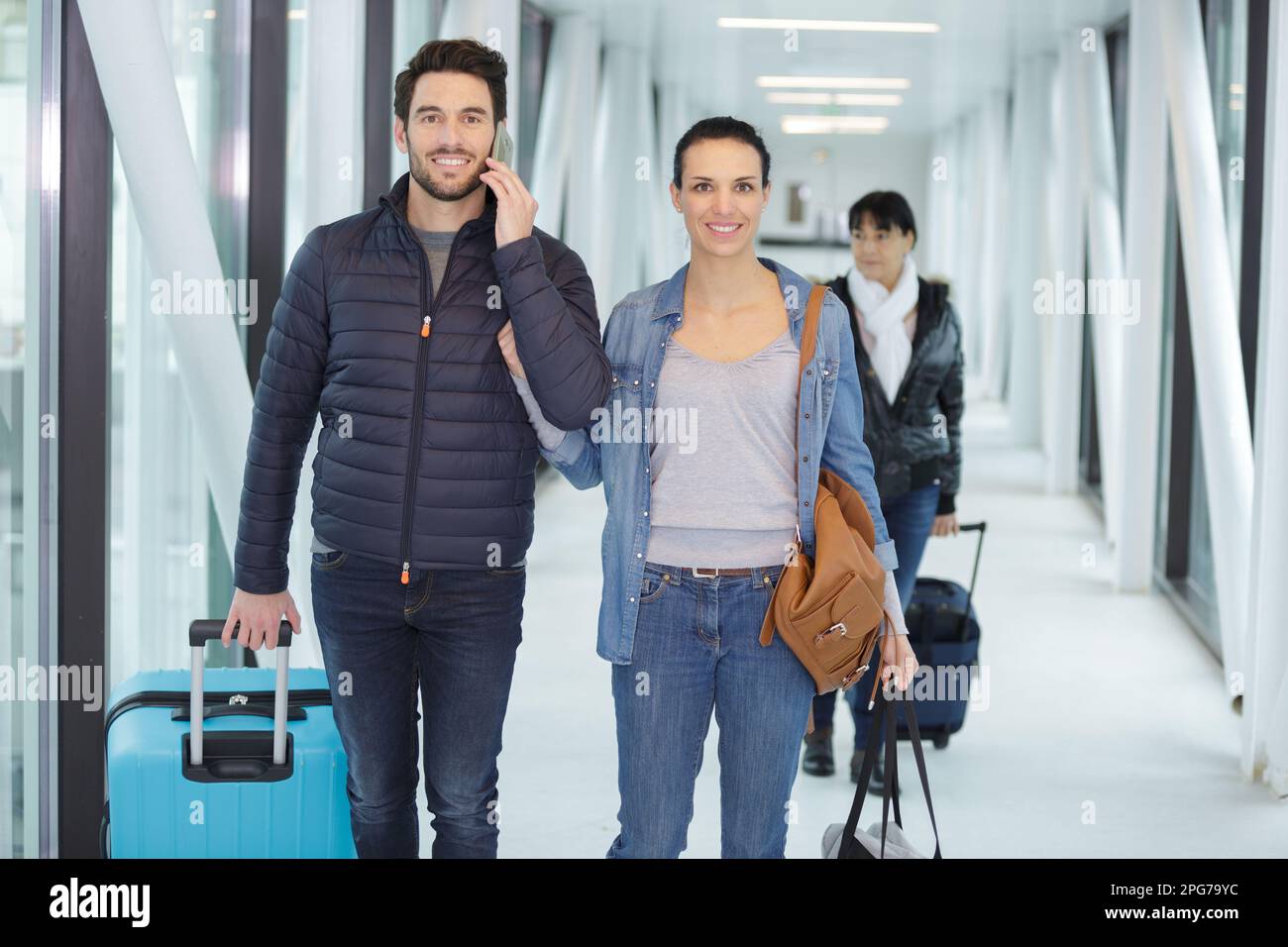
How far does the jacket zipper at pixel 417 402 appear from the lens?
2627mm

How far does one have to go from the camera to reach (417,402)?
2.63 meters

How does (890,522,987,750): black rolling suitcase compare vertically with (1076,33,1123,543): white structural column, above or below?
below

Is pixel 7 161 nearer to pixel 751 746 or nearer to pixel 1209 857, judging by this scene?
pixel 751 746

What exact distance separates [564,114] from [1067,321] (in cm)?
389

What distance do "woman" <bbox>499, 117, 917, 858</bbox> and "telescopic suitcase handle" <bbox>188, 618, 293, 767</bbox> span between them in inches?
22.5

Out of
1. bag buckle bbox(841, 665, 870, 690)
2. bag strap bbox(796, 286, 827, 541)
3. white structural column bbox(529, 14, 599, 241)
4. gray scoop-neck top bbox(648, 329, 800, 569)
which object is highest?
white structural column bbox(529, 14, 599, 241)

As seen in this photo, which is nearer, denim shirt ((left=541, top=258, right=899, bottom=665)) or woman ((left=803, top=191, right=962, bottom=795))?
denim shirt ((left=541, top=258, right=899, bottom=665))

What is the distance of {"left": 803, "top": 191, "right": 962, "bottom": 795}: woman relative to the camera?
4410mm

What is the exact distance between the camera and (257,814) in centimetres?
267

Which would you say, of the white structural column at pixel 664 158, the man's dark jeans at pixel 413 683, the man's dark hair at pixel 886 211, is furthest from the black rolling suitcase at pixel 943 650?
the white structural column at pixel 664 158

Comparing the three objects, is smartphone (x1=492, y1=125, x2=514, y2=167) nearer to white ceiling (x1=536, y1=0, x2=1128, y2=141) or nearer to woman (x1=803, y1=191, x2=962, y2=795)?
woman (x1=803, y1=191, x2=962, y2=795)

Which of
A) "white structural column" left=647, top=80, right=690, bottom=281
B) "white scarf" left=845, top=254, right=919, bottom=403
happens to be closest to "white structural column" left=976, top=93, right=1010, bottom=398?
"white structural column" left=647, top=80, right=690, bottom=281
